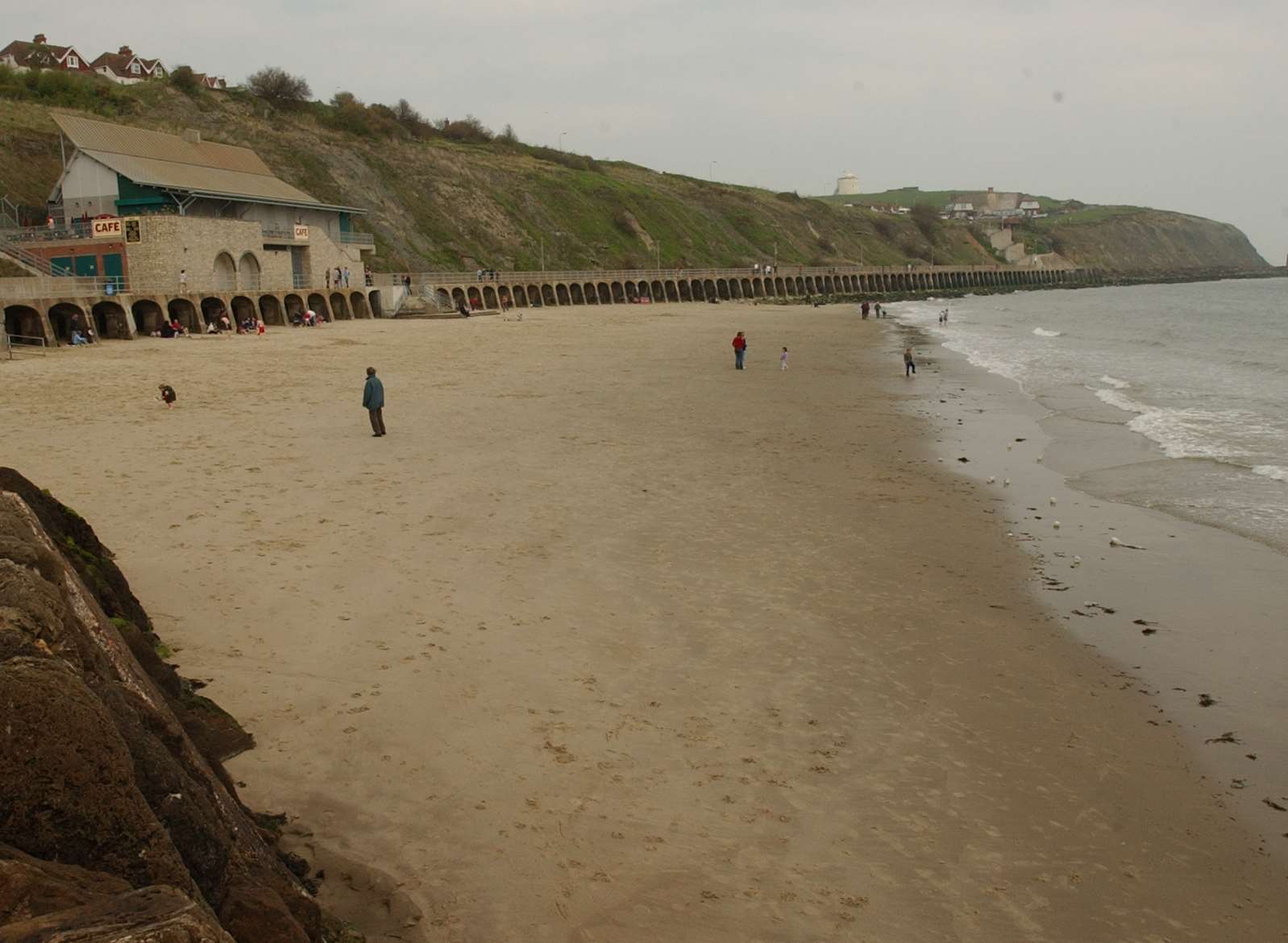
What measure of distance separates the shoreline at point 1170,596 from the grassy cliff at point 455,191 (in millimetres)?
59422

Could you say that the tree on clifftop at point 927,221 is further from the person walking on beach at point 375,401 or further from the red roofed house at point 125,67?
the person walking on beach at point 375,401

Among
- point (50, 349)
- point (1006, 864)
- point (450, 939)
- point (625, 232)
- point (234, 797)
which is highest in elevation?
point (625, 232)

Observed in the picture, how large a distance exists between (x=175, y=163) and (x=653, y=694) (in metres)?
54.2

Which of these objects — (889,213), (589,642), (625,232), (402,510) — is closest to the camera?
(589,642)

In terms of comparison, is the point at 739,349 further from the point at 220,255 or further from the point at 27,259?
the point at 27,259

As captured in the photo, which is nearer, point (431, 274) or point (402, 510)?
point (402, 510)

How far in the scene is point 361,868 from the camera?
5340mm

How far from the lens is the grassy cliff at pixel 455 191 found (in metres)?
77.9

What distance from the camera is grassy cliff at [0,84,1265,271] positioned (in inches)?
3066

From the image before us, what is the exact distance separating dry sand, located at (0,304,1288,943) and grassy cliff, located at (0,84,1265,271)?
182ft

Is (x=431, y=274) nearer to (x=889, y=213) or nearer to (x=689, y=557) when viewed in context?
(x=689, y=557)

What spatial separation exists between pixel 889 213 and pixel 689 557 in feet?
638

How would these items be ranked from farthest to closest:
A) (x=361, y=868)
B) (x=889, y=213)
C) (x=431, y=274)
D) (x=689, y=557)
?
(x=889, y=213) < (x=431, y=274) < (x=689, y=557) < (x=361, y=868)

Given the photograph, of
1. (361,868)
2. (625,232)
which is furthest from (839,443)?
(625,232)
